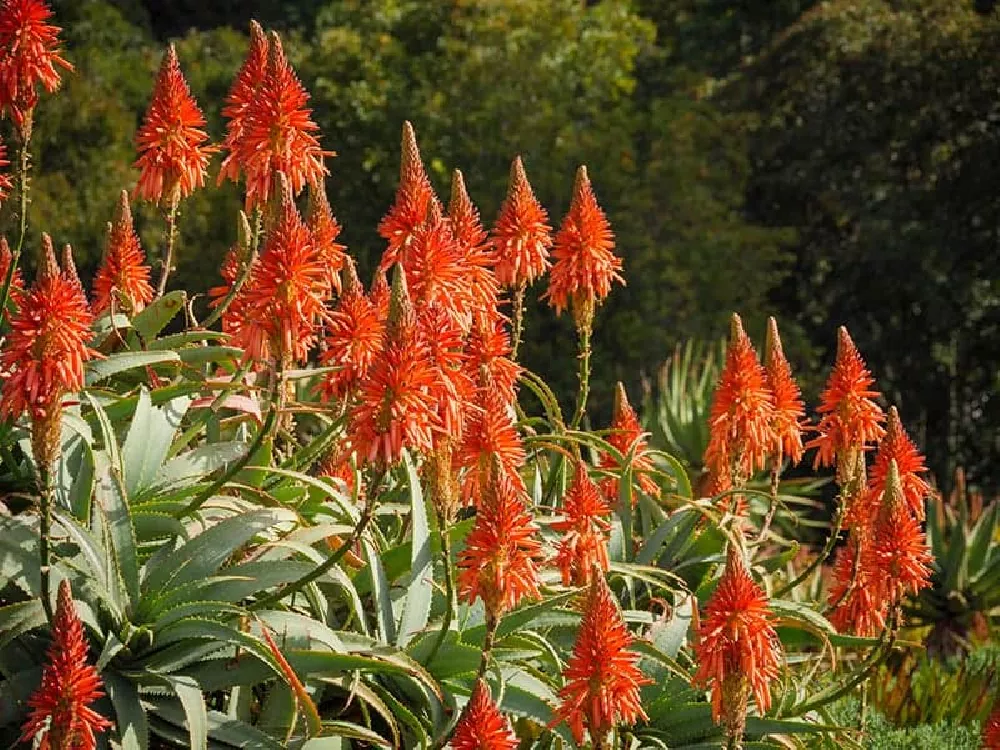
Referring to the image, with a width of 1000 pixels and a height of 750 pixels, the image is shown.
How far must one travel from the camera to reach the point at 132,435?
3834 millimetres

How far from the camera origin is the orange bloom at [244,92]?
3.94 m

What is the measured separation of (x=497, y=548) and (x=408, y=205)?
1149 millimetres

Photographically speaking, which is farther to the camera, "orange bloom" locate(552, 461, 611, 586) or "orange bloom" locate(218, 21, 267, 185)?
"orange bloom" locate(218, 21, 267, 185)

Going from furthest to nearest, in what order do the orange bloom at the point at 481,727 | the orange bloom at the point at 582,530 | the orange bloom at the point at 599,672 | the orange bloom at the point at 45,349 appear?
the orange bloom at the point at 582,530 → the orange bloom at the point at 599,672 → the orange bloom at the point at 45,349 → the orange bloom at the point at 481,727

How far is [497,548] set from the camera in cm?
326

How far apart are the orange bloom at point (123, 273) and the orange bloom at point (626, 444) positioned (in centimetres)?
132

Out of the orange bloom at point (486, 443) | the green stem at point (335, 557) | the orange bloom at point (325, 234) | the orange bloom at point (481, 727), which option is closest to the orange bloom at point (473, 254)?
the orange bloom at point (325, 234)

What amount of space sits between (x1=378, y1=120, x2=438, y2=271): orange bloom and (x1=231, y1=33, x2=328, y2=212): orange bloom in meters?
0.26

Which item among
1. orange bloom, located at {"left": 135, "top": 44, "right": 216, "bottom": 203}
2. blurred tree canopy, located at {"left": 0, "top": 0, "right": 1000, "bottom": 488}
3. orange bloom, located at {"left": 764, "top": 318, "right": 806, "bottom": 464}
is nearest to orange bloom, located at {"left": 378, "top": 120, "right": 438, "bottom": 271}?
orange bloom, located at {"left": 135, "top": 44, "right": 216, "bottom": 203}

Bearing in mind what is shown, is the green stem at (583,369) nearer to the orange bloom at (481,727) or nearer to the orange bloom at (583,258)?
the orange bloom at (583,258)

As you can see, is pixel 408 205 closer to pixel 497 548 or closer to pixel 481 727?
pixel 497 548

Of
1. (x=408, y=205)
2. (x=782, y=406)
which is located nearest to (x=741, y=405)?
(x=782, y=406)

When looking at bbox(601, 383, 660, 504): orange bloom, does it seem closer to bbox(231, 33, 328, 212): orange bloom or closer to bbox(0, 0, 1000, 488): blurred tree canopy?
bbox(231, 33, 328, 212): orange bloom

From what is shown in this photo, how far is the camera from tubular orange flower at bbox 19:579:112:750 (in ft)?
9.64
